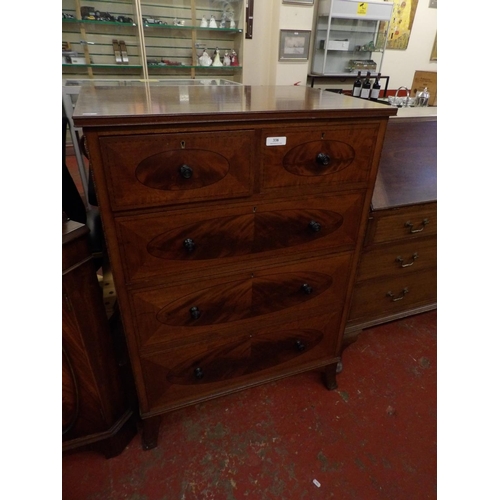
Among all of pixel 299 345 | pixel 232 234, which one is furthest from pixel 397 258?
pixel 232 234

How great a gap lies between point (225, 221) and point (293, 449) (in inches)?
35.4

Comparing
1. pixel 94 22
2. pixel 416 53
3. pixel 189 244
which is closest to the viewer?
pixel 189 244

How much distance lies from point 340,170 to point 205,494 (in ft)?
3.66

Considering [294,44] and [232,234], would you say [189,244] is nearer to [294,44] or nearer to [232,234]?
[232,234]

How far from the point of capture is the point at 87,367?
3.34 feet

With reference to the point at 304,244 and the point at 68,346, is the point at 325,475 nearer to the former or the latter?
the point at 304,244

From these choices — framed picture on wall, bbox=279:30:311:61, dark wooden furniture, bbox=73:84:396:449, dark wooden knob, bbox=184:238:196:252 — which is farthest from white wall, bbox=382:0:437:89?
dark wooden knob, bbox=184:238:196:252

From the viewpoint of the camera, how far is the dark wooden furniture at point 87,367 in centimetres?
89

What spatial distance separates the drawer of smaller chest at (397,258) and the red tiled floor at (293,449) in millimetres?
468

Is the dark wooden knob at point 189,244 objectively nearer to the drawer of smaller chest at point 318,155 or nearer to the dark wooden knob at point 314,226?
the drawer of smaller chest at point 318,155

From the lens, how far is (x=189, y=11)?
12.4ft

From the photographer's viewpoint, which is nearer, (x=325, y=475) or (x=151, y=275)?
(x=151, y=275)
